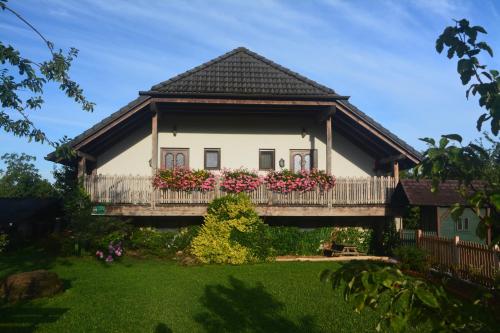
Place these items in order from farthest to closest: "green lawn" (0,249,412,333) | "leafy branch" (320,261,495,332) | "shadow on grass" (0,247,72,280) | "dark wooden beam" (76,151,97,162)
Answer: "dark wooden beam" (76,151,97,162) → "shadow on grass" (0,247,72,280) → "green lawn" (0,249,412,333) → "leafy branch" (320,261,495,332)

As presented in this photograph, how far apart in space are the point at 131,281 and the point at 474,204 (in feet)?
33.7

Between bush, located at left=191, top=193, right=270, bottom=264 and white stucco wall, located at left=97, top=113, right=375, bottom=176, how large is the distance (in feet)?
12.9

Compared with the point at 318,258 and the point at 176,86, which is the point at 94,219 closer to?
the point at 176,86

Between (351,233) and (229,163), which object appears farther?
(229,163)

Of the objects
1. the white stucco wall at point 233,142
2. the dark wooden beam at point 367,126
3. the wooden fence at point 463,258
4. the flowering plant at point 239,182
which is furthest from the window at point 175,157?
the wooden fence at point 463,258

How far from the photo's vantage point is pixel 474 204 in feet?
7.00

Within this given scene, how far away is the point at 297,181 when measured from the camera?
15531mm

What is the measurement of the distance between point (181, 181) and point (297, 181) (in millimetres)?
4015

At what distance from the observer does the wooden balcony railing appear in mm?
15383

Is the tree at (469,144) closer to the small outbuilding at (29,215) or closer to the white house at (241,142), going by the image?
the white house at (241,142)

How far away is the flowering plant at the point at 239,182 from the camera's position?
15.4m

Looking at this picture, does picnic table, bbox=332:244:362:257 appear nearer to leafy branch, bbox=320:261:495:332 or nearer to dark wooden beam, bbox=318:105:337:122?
dark wooden beam, bbox=318:105:337:122

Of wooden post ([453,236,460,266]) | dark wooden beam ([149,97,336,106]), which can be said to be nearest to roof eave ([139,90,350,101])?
dark wooden beam ([149,97,336,106])

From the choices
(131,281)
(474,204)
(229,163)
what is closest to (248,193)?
(229,163)
